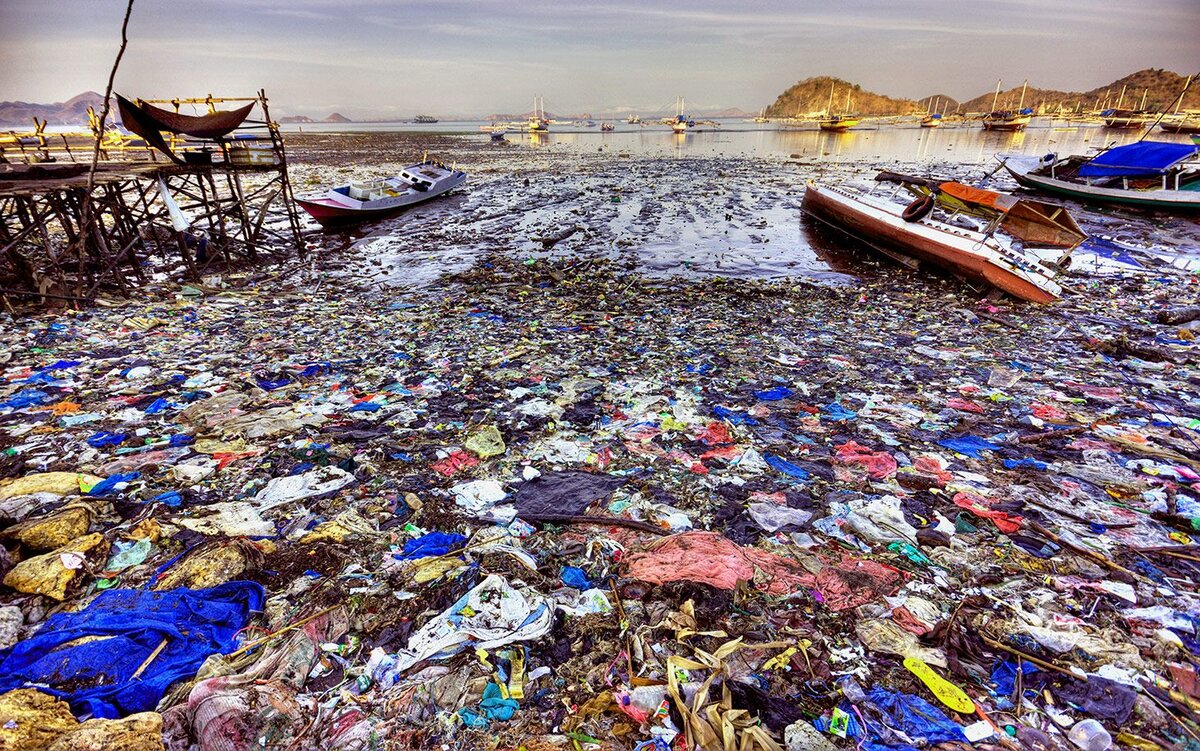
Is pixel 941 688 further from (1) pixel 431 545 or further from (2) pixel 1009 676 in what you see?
(1) pixel 431 545

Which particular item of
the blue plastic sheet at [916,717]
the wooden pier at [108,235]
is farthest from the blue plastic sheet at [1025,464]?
the wooden pier at [108,235]

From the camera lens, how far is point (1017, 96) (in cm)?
16712

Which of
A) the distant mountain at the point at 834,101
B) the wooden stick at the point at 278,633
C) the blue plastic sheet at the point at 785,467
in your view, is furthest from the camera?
the distant mountain at the point at 834,101

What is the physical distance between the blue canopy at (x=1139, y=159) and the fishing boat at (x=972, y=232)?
948cm

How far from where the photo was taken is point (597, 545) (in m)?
3.94

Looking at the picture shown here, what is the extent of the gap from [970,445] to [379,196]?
20.0 metres

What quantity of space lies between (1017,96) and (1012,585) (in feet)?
771

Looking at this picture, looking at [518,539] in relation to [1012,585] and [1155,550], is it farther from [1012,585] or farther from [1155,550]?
[1155,550]

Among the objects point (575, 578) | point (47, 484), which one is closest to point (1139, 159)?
point (575, 578)

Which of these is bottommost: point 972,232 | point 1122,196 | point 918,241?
point 918,241

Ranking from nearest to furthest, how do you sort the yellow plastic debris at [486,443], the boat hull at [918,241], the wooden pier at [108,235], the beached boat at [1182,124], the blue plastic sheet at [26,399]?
the yellow plastic debris at [486,443] → the blue plastic sheet at [26,399] → the wooden pier at [108,235] → the boat hull at [918,241] → the beached boat at [1182,124]

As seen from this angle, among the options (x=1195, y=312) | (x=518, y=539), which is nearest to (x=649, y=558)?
(x=518, y=539)

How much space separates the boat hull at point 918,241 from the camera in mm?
9570

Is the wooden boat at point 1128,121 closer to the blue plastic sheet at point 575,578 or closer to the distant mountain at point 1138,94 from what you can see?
the distant mountain at point 1138,94
